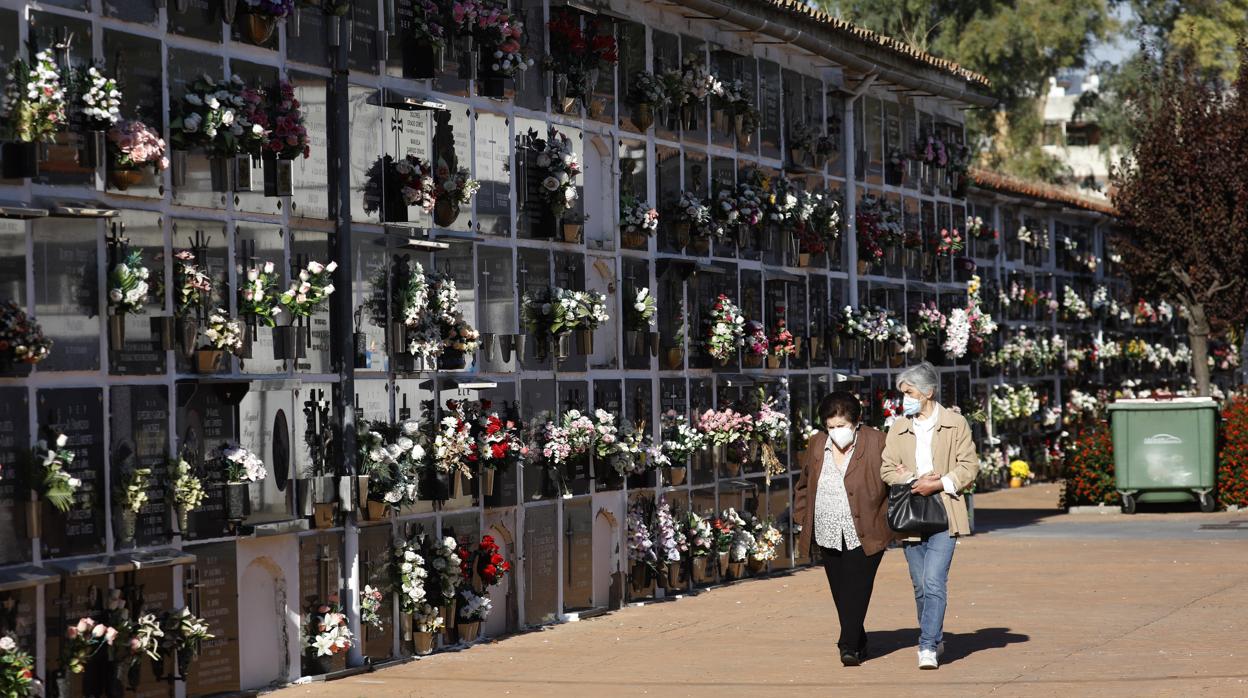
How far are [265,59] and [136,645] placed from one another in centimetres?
339

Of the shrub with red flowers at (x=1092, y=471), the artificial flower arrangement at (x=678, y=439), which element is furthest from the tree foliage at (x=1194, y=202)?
the artificial flower arrangement at (x=678, y=439)

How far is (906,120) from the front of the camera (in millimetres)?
23047

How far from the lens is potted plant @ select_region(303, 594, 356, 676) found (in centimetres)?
1179

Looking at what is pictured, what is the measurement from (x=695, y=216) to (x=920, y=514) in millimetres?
6070

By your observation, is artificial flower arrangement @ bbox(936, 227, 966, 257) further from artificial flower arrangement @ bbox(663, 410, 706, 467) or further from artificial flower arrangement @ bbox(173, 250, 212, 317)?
artificial flower arrangement @ bbox(173, 250, 212, 317)

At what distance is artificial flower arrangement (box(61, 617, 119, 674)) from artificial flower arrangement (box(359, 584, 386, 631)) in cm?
264

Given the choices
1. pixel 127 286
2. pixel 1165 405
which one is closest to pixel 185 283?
pixel 127 286

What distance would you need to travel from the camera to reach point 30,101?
942 cm

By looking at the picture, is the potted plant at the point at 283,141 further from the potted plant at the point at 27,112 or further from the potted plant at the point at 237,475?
the potted plant at the point at 27,112

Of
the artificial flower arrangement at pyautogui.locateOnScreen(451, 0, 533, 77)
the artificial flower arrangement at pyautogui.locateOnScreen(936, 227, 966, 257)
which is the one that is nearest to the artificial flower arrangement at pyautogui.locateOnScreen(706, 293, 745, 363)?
the artificial flower arrangement at pyautogui.locateOnScreen(451, 0, 533, 77)

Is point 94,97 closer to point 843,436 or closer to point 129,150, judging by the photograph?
point 129,150

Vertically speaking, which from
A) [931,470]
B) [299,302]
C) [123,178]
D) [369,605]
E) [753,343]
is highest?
[123,178]

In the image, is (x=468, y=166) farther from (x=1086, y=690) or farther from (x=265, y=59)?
(x=1086, y=690)

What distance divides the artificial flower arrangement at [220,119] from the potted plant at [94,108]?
2.09 feet
